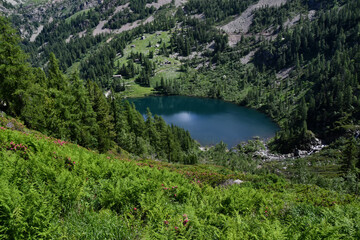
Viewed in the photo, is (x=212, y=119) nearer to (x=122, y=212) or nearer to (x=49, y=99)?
(x=49, y=99)

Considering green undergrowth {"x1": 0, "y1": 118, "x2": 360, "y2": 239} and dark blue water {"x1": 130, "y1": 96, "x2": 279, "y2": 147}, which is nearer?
green undergrowth {"x1": 0, "y1": 118, "x2": 360, "y2": 239}

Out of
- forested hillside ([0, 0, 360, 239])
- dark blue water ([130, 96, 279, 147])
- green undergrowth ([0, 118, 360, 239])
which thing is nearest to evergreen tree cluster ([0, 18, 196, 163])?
forested hillside ([0, 0, 360, 239])

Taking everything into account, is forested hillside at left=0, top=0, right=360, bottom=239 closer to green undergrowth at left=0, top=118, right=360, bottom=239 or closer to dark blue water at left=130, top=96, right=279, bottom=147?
green undergrowth at left=0, top=118, right=360, bottom=239

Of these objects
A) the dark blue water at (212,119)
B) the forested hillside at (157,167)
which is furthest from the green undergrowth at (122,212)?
the dark blue water at (212,119)

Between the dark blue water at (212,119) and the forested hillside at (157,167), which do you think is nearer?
the forested hillside at (157,167)

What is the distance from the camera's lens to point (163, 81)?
18712 cm

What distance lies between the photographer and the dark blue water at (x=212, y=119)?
103 metres

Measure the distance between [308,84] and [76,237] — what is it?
160m

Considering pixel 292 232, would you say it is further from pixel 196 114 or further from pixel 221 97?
pixel 221 97

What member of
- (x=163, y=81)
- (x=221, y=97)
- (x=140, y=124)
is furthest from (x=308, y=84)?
(x=140, y=124)

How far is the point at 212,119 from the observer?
124 meters

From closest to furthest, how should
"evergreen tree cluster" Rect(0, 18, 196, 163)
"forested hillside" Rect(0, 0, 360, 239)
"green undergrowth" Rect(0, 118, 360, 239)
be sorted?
"green undergrowth" Rect(0, 118, 360, 239), "forested hillside" Rect(0, 0, 360, 239), "evergreen tree cluster" Rect(0, 18, 196, 163)

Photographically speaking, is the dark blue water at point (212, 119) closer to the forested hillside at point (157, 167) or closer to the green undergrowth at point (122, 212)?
the forested hillside at point (157, 167)

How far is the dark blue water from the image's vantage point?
103m
